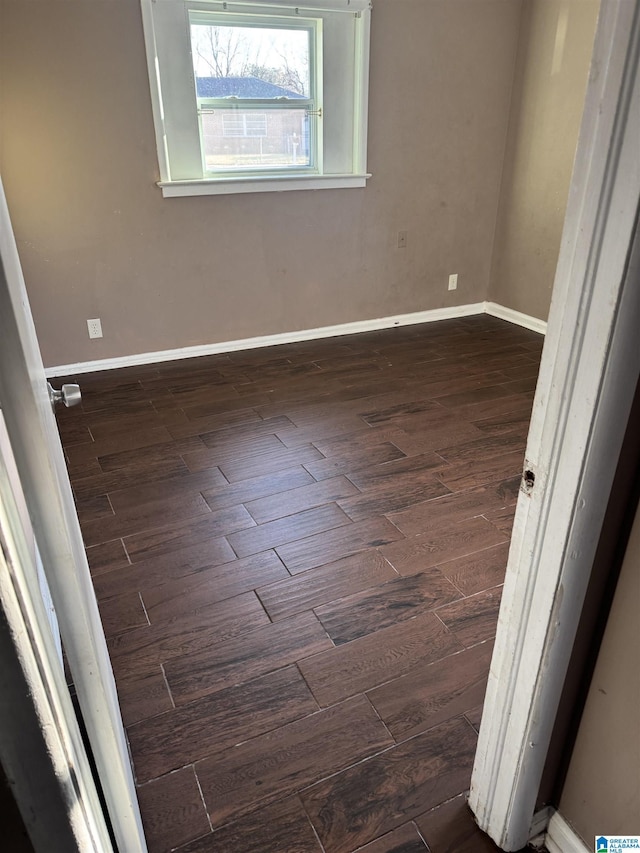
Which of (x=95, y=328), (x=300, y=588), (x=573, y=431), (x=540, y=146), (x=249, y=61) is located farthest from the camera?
(x=540, y=146)

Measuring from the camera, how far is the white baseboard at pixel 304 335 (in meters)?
3.54

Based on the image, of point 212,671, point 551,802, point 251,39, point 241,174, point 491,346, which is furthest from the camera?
point 491,346

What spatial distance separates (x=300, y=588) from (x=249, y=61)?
9.64ft

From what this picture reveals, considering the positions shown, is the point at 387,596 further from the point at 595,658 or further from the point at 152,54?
the point at 152,54

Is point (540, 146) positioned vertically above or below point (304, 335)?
above

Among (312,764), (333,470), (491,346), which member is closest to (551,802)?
(312,764)

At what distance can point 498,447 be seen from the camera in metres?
2.69

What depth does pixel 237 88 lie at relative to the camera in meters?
3.34

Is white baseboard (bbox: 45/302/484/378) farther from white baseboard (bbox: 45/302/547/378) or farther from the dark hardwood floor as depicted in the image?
the dark hardwood floor

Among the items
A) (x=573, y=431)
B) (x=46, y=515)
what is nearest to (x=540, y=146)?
(x=573, y=431)

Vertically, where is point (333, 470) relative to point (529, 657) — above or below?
below

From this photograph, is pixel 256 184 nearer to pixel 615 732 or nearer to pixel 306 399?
pixel 306 399

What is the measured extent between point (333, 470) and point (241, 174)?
2.01 meters
